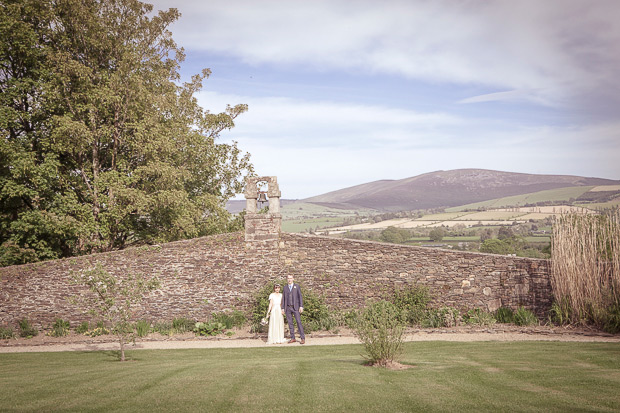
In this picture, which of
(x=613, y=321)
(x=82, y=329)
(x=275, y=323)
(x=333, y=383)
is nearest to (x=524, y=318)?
(x=613, y=321)

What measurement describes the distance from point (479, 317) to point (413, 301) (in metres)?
2.23

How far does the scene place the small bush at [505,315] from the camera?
15227 mm

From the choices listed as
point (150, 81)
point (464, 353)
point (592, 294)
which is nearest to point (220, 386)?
point (464, 353)

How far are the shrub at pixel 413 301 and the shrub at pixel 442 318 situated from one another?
26 centimetres

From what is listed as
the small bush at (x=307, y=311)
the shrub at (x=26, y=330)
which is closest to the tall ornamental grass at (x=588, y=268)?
the small bush at (x=307, y=311)

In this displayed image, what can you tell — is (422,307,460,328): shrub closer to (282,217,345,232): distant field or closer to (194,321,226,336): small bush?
(194,321,226,336): small bush

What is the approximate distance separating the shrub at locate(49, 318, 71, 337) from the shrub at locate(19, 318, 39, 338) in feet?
2.10

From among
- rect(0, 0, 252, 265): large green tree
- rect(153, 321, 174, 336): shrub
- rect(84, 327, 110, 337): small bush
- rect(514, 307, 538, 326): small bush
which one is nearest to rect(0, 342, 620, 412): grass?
rect(514, 307, 538, 326): small bush

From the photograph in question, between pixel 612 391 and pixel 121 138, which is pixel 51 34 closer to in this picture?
pixel 121 138

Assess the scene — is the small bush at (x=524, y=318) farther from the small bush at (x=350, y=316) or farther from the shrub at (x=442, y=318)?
the small bush at (x=350, y=316)

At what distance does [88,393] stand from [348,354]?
Result: 6.20 m

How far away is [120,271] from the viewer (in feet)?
55.9

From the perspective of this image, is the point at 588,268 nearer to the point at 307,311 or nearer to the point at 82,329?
the point at 307,311

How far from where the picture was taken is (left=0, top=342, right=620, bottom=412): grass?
6.84 metres
